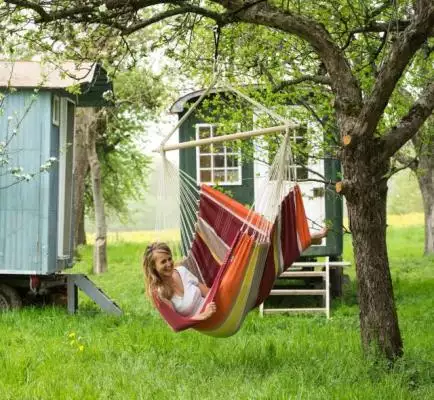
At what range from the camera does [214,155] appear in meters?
12.1

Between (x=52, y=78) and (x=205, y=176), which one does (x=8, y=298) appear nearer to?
(x=52, y=78)

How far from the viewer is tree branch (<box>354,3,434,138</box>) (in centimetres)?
509

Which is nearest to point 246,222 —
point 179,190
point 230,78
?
point 179,190

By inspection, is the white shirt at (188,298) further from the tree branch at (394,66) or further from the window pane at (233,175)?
the window pane at (233,175)

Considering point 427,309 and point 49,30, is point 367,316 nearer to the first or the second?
point 49,30

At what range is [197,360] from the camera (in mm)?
6105

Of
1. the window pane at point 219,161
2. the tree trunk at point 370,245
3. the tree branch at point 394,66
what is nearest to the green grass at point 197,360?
the tree trunk at point 370,245

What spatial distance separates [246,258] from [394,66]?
161 cm

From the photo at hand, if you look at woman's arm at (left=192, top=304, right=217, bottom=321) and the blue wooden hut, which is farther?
the blue wooden hut

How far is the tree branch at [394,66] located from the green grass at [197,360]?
1.65 metres

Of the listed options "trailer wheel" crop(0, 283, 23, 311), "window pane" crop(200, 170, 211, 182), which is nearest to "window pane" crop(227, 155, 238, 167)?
"window pane" crop(200, 170, 211, 182)

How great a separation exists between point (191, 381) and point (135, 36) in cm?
1184

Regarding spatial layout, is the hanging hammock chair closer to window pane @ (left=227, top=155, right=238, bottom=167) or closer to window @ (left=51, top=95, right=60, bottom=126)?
window @ (left=51, top=95, right=60, bottom=126)

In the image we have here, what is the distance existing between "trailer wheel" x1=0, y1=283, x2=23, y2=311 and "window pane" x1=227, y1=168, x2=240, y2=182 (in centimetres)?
383
